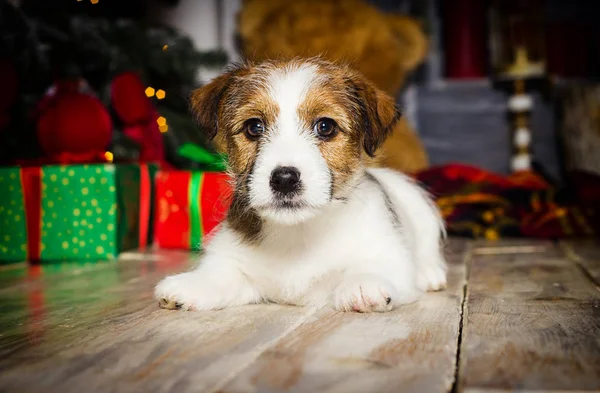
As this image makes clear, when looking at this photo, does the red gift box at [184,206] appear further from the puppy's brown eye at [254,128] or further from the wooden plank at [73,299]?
the puppy's brown eye at [254,128]

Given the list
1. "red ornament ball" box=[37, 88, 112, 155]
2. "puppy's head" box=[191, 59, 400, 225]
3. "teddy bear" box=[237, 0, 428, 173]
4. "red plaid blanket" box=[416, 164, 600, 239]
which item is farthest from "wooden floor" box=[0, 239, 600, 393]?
"teddy bear" box=[237, 0, 428, 173]

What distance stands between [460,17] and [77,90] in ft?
13.3

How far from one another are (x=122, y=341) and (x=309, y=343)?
16.2 inches

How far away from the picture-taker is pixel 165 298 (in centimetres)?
170

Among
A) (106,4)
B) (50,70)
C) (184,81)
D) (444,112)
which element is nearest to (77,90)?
(50,70)

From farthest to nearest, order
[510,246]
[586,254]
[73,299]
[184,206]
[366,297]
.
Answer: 1. [184,206]
2. [510,246]
3. [586,254]
4. [73,299]
5. [366,297]

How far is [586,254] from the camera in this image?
8.93ft

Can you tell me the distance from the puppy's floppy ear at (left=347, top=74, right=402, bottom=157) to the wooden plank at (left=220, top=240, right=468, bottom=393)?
54 cm

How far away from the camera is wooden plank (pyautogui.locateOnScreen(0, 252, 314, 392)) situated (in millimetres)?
1124

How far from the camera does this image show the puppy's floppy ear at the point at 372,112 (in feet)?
6.31

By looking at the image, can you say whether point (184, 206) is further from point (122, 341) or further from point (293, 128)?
point (122, 341)

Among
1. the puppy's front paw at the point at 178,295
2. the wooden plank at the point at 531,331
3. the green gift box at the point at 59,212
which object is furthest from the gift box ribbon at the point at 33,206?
the wooden plank at the point at 531,331

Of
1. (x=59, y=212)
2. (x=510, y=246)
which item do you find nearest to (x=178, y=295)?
(x=59, y=212)

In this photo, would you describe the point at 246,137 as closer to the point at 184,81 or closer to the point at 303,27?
the point at 184,81
